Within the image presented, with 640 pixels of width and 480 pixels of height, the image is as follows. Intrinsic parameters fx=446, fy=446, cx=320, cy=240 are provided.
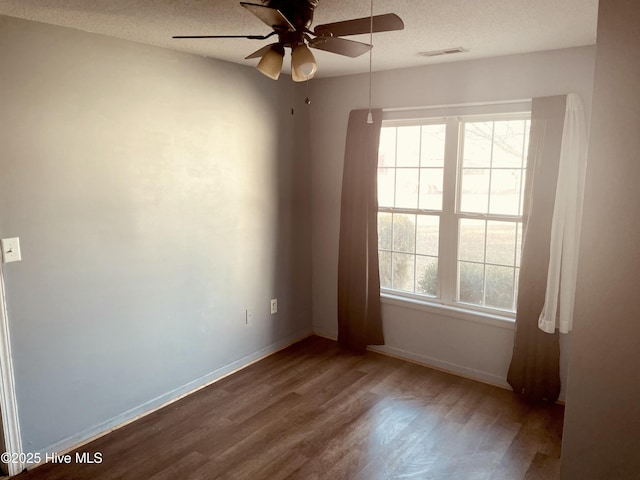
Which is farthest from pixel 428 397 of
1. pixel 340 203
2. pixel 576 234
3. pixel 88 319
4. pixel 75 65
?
pixel 75 65

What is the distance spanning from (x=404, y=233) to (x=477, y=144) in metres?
0.97

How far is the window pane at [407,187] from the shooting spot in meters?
3.87

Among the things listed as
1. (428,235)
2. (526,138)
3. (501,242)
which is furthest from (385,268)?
(526,138)

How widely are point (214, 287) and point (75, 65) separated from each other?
1791 millimetres

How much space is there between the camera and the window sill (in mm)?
3492

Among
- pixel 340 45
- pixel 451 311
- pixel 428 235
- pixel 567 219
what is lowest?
pixel 451 311

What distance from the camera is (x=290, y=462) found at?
2629 millimetres

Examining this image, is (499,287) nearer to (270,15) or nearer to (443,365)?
(443,365)

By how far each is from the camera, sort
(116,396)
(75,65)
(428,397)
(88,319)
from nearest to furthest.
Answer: (75,65)
(88,319)
(116,396)
(428,397)

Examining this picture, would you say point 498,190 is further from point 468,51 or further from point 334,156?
point 334,156

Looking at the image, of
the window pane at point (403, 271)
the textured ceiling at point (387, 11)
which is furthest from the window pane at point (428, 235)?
the textured ceiling at point (387, 11)

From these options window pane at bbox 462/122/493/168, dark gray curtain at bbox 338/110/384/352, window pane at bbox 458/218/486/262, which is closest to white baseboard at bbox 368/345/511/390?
dark gray curtain at bbox 338/110/384/352

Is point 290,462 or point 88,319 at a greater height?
point 88,319

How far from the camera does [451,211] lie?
3666mm
